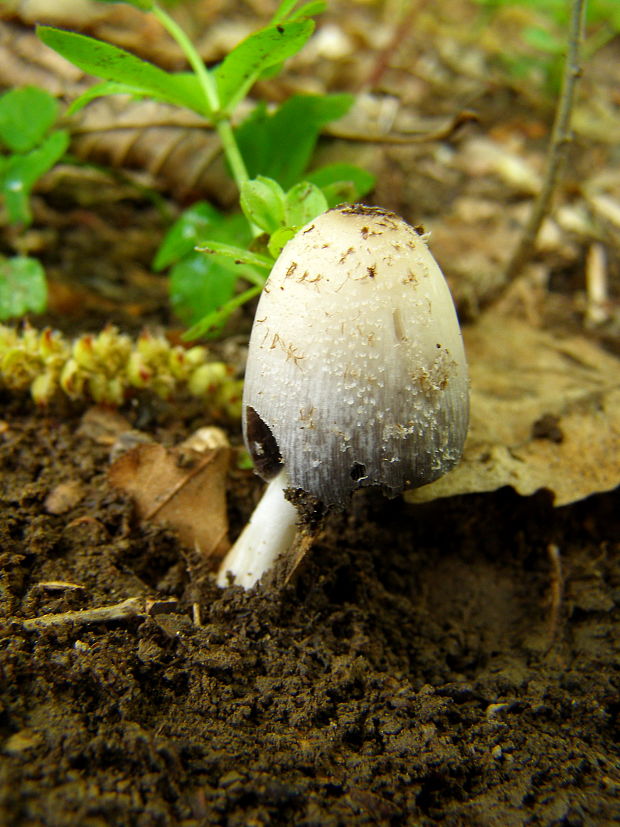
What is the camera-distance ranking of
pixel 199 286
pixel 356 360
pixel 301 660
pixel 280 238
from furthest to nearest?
pixel 199 286, pixel 280 238, pixel 301 660, pixel 356 360

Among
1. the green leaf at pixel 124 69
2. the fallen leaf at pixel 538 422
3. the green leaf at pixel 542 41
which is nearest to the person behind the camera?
the green leaf at pixel 124 69

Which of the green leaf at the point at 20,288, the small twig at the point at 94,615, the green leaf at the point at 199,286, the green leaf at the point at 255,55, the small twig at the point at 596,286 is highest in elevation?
the green leaf at the point at 255,55

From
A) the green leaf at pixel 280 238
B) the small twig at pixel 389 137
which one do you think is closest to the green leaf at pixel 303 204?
the green leaf at pixel 280 238

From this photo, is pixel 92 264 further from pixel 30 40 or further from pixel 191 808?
pixel 191 808

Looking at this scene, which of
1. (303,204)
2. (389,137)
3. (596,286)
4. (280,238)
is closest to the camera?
(280,238)

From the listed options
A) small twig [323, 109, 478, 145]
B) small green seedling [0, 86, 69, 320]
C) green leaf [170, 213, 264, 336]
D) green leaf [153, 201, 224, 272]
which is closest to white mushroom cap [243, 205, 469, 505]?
green leaf [170, 213, 264, 336]

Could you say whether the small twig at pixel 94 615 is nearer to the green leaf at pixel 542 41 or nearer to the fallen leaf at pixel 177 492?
the fallen leaf at pixel 177 492

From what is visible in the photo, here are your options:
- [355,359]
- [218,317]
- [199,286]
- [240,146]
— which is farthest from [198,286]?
[355,359]

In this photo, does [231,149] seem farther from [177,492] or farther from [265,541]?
[265,541]
